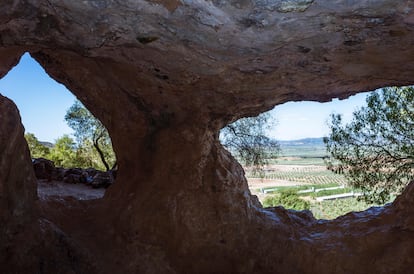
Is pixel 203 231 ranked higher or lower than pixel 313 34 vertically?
lower

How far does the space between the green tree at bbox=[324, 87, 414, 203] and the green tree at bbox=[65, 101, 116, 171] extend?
28.1ft

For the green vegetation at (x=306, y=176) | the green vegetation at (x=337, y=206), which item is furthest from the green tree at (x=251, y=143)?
the green vegetation at (x=306, y=176)

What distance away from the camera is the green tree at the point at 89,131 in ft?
48.2

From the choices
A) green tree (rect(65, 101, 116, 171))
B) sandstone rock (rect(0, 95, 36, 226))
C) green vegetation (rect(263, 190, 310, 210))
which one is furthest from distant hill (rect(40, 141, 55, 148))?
sandstone rock (rect(0, 95, 36, 226))

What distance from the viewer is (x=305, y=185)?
31734mm

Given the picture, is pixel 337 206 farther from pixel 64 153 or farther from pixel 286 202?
pixel 64 153

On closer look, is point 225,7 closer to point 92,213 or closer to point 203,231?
point 203,231

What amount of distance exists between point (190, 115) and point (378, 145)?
22.0 feet

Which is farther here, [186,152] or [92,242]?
[186,152]

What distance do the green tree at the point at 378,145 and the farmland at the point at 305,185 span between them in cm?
837

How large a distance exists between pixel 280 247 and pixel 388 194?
586cm

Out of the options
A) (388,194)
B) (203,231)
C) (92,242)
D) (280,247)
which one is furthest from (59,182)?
(388,194)

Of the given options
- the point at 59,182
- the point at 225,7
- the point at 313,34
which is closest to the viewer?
the point at 225,7

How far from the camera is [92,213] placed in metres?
Result: 5.69
